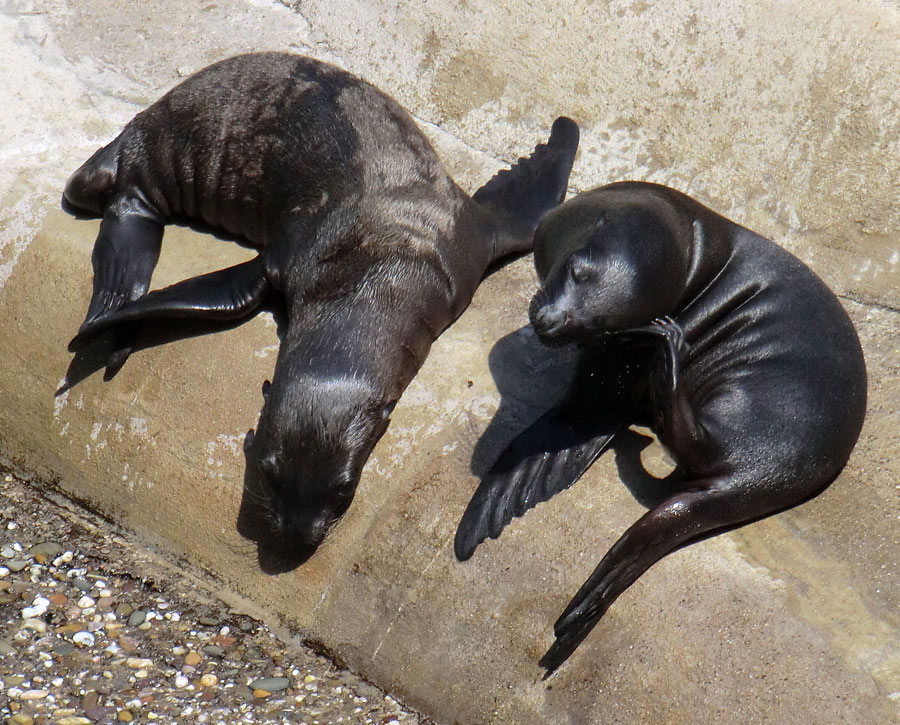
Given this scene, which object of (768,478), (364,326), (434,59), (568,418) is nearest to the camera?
(768,478)

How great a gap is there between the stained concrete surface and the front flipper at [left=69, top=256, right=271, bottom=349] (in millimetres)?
124

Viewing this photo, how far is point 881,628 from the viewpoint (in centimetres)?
328

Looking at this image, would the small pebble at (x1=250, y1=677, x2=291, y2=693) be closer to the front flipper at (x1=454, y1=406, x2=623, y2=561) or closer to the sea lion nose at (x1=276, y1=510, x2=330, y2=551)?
the sea lion nose at (x1=276, y1=510, x2=330, y2=551)

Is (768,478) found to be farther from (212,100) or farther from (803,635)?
(212,100)

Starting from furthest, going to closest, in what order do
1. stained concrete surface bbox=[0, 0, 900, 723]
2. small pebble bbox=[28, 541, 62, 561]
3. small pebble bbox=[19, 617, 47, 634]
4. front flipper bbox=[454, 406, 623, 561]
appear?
1. small pebble bbox=[28, 541, 62, 561]
2. small pebble bbox=[19, 617, 47, 634]
3. front flipper bbox=[454, 406, 623, 561]
4. stained concrete surface bbox=[0, 0, 900, 723]

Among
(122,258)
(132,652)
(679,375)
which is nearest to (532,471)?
(679,375)

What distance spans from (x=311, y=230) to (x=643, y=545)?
1952 mm

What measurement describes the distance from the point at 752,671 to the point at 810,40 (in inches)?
121

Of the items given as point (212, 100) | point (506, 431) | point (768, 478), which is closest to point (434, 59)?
point (212, 100)

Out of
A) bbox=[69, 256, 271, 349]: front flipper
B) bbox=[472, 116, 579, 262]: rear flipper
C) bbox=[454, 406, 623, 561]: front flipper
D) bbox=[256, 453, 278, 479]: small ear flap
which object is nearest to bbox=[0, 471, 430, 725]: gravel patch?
bbox=[256, 453, 278, 479]: small ear flap

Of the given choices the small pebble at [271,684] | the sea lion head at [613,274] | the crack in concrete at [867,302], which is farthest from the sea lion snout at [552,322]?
the crack in concrete at [867,302]

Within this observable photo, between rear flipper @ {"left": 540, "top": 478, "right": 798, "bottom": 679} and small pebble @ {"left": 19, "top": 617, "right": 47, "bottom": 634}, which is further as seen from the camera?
small pebble @ {"left": 19, "top": 617, "right": 47, "bottom": 634}

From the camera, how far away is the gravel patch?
3.54m

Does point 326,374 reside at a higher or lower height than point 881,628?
lower
